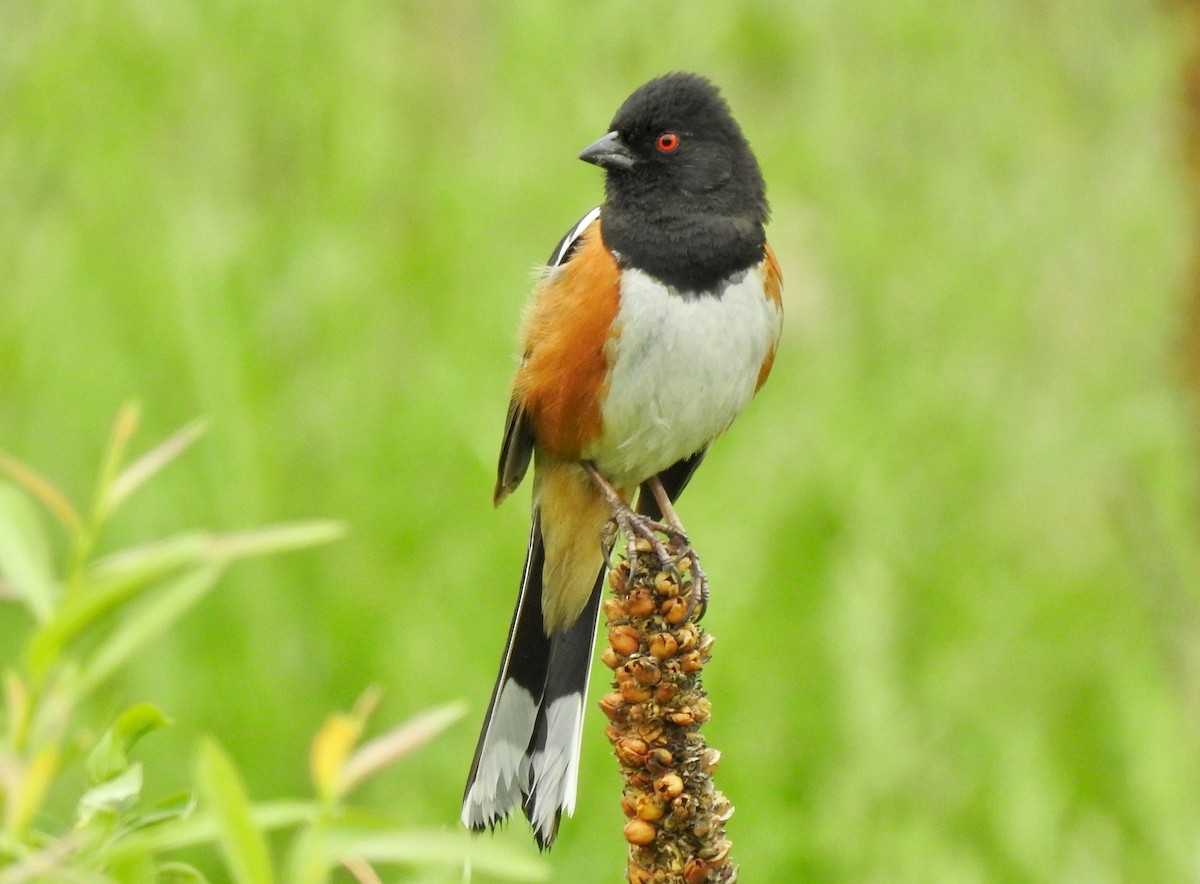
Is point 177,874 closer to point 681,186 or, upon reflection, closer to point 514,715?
point 514,715

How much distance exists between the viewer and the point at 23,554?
69cm

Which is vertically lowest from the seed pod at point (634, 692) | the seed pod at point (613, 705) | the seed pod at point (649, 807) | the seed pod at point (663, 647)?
the seed pod at point (649, 807)

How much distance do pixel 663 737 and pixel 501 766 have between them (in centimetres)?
61

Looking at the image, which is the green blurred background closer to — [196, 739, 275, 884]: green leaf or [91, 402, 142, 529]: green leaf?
[91, 402, 142, 529]: green leaf

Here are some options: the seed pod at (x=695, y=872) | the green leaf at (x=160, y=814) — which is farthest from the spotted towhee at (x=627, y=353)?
the green leaf at (x=160, y=814)

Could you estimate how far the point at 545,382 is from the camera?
9.02 ft

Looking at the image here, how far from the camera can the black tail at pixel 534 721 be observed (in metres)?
2.21

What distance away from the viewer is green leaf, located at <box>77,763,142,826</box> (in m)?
0.71

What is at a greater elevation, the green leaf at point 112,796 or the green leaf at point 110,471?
the green leaf at point 110,471

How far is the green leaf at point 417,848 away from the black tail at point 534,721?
1416 millimetres

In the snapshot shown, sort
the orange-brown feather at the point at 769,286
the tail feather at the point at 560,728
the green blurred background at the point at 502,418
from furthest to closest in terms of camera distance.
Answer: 1. the green blurred background at the point at 502,418
2. the orange-brown feather at the point at 769,286
3. the tail feather at the point at 560,728

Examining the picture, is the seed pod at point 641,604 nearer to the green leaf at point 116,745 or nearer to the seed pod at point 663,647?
the seed pod at point 663,647

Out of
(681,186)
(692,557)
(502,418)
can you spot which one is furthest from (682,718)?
(502,418)

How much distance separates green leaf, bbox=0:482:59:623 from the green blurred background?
2550 millimetres
